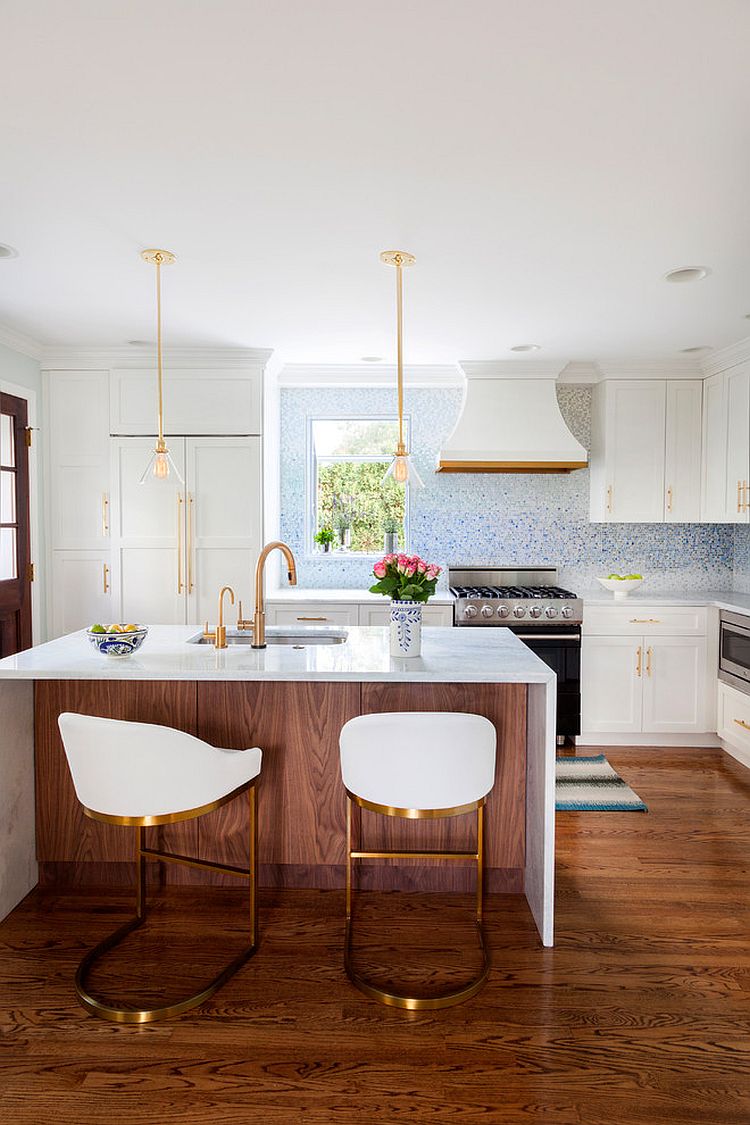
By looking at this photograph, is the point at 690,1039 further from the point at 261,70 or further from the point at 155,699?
the point at 261,70

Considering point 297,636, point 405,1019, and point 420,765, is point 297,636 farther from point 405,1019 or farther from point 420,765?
point 405,1019

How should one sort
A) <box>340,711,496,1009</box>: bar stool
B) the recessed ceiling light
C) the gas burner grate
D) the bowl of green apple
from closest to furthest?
<box>340,711,496,1009</box>: bar stool
the recessed ceiling light
the gas burner grate
the bowl of green apple

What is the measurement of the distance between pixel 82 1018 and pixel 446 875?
1.30m

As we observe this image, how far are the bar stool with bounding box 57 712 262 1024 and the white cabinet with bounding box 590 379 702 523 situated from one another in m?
3.47

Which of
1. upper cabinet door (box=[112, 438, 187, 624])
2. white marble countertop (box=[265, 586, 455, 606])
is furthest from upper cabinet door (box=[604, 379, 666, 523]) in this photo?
upper cabinet door (box=[112, 438, 187, 624])

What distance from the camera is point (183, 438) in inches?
177

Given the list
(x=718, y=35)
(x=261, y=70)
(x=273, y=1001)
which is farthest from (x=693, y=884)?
(x=261, y=70)

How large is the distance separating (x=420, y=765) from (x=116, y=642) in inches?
45.4

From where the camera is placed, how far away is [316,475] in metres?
5.31

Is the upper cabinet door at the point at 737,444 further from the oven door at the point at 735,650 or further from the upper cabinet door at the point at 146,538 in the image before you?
the upper cabinet door at the point at 146,538

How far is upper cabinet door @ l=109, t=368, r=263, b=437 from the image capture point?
4.49 metres

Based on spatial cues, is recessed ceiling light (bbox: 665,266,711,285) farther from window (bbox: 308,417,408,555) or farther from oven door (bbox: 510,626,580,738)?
window (bbox: 308,417,408,555)

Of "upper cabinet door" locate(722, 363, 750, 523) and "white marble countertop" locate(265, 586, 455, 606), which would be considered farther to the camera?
"white marble countertop" locate(265, 586, 455, 606)

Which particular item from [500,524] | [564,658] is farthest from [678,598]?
[500,524]
